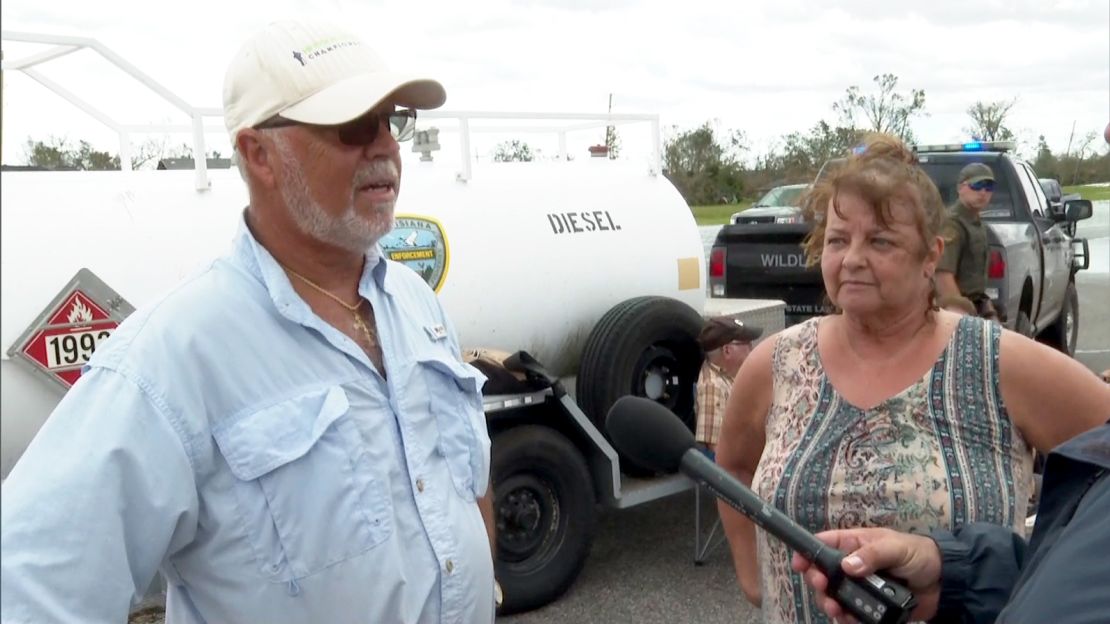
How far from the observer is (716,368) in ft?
17.1

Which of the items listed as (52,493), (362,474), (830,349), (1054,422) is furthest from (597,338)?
(52,493)

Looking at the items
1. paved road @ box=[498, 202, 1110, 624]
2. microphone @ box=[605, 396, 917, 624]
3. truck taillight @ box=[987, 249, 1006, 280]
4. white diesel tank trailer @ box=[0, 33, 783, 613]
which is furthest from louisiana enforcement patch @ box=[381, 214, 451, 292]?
truck taillight @ box=[987, 249, 1006, 280]

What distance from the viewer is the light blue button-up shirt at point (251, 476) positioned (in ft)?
4.32

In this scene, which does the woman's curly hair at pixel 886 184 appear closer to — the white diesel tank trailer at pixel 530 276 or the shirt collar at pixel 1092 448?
the shirt collar at pixel 1092 448

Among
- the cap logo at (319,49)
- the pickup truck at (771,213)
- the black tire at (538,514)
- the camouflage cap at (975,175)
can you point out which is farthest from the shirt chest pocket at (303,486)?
the pickup truck at (771,213)

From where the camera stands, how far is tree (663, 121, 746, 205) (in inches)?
565

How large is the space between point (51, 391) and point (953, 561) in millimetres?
2810

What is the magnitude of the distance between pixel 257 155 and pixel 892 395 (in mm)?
1429

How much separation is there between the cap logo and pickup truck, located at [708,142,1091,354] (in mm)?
Result: 5323

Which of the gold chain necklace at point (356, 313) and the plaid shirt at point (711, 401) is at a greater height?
the gold chain necklace at point (356, 313)

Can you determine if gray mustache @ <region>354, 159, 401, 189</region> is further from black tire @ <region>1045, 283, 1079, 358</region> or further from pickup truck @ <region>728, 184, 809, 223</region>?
black tire @ <region>1045, 283, 1079, 358</region>

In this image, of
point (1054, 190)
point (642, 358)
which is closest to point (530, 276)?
point (642, 358)

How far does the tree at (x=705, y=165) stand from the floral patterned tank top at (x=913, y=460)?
11284mm

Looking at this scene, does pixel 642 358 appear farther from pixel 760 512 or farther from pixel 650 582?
pixel 760 512
